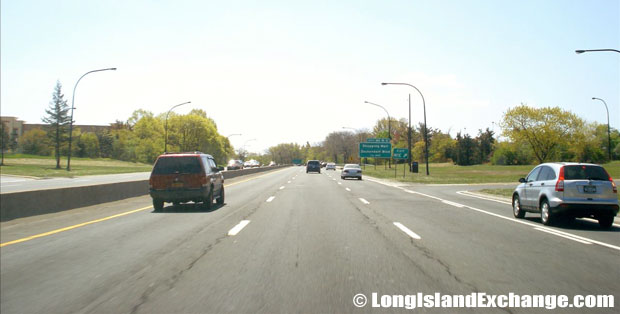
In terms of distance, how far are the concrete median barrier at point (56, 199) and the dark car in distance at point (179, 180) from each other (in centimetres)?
274

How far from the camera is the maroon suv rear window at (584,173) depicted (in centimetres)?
1151

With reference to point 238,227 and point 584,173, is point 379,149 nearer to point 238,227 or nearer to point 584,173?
point 584,173

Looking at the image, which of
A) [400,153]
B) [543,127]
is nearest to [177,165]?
[400,153]

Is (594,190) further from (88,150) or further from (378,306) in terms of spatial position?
(88,150)

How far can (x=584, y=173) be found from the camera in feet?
38.1

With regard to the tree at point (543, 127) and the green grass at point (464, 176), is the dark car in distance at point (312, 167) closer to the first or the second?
the green grass at point (464, 176)

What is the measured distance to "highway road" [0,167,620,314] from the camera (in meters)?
5.00

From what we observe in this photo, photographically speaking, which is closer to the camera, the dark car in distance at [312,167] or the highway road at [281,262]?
the highway road at [281,262]

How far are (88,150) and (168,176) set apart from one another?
12065 centimetres

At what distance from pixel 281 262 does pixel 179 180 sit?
8561mm

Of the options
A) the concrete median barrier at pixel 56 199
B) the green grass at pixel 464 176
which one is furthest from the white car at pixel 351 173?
the concrete median barrier at pixel 56 199

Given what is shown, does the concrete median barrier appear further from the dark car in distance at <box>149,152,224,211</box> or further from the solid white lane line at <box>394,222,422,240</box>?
the solid white lane line at <box>394,222,422,240</box>

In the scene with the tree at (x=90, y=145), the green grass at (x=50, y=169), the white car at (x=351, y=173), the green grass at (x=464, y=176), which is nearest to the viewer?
the green grass at (x=464, y=176)

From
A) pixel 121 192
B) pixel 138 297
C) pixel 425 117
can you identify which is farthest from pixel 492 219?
pixel 425 117
